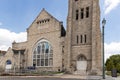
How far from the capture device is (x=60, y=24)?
5644 cm

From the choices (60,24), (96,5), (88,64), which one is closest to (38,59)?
(60,24)

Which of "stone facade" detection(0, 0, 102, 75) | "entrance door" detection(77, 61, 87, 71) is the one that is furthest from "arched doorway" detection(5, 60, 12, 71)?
"entrance door" detection(77, 61, 87, 71)

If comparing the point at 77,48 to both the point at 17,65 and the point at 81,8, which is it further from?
the point at 17,65

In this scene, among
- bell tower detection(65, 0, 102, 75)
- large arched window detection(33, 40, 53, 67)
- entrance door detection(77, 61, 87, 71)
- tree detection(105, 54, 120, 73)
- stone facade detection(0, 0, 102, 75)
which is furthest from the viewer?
tree detection(105, 54, 120, 73)

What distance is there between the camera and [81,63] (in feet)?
166

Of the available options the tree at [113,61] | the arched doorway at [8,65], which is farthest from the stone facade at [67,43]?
the tree at [113,61]

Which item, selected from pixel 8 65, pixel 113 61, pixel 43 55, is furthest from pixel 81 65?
pixel 113 61

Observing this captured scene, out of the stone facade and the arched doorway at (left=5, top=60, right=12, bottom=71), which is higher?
the stone facade

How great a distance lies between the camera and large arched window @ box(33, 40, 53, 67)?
57.5m

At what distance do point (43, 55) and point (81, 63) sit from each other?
465 inches

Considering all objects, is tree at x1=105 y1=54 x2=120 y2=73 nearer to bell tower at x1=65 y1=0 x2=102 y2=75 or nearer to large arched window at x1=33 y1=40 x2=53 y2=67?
large arched window at x1=33 y1=40 x2=53 y2=67

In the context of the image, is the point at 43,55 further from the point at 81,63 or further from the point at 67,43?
the point at 81,63

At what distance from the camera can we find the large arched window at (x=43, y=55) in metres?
57.5

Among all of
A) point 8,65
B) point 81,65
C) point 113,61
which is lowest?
point 113,61
